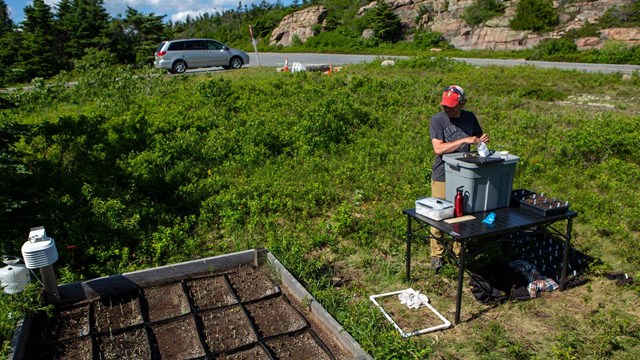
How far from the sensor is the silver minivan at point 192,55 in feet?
61.9

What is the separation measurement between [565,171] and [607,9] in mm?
25059

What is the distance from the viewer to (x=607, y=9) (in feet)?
89.1

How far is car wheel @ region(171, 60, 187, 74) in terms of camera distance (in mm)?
19234

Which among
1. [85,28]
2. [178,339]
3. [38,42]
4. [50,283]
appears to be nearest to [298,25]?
[85,28]

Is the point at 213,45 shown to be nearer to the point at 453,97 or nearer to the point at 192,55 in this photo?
the point at 192,55

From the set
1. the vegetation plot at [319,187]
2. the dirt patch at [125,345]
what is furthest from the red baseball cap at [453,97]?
the dirt patch at [125,345]

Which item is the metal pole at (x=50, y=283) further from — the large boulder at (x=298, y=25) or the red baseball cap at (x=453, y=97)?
the large boulder at (x=298, y=25)

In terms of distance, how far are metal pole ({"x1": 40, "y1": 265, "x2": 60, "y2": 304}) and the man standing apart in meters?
3.53

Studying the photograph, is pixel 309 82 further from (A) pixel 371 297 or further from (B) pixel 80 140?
(A) pixel 371 297

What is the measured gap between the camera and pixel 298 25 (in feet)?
135

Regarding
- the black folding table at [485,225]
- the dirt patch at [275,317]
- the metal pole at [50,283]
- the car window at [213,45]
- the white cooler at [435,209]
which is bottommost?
the dirt patch at [275,317]

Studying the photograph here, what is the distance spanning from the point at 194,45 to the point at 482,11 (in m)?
20.8

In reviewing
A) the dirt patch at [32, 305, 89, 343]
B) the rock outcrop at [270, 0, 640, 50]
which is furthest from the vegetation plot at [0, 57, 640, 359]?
the rock outcrop at [270, 0, 640, 50]

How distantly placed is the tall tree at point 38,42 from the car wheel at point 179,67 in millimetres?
7740
